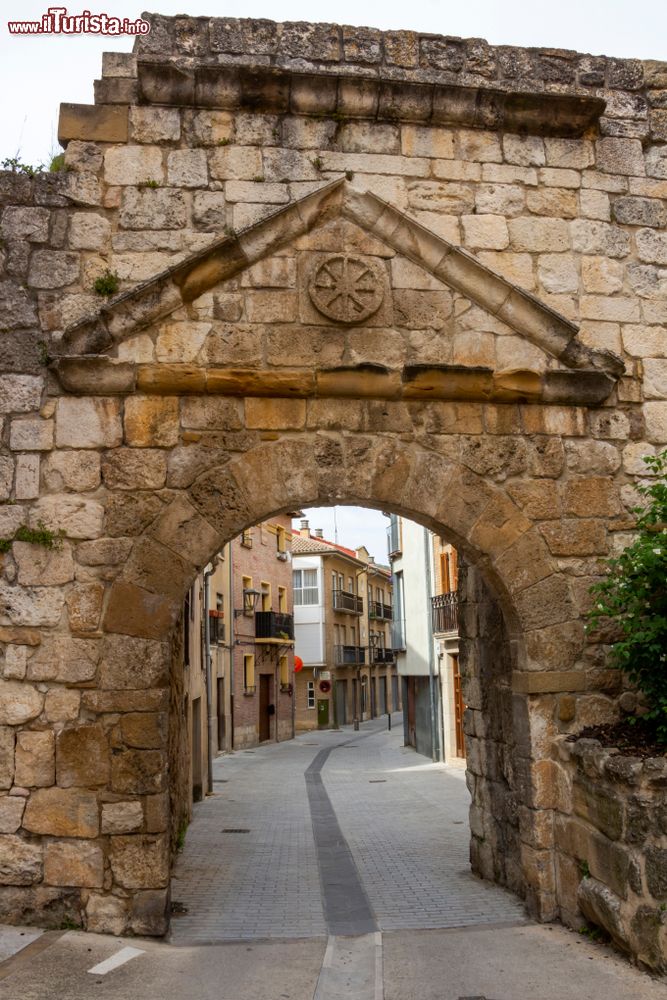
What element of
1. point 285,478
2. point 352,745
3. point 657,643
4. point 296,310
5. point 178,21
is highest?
point 178,21

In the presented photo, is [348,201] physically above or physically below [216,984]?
above

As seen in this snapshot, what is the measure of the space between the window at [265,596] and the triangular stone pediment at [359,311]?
24144 millimetres

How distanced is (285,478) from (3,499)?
1593 millimetres

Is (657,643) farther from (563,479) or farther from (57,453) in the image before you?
(57,453)

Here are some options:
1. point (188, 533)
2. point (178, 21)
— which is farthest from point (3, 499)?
point (178, 21)

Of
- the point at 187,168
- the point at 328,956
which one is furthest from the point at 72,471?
the point at 328,956

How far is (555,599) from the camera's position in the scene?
5.44 m

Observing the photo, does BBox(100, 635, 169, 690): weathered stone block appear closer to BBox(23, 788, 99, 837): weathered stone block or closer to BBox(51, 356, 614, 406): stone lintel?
BBox(23, 788, 99, 837): weathered stone block

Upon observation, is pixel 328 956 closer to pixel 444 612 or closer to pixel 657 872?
pixel 657 872

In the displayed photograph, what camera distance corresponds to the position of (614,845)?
4.50m

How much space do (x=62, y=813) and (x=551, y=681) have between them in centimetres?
282

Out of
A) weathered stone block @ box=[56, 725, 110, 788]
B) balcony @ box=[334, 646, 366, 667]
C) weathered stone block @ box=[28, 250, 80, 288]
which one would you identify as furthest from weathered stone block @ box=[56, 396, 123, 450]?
balcony @ box=[334, 646, 366, 667]

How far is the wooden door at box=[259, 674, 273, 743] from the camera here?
28.3 meters

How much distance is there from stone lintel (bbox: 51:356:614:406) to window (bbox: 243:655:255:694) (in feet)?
72.5
